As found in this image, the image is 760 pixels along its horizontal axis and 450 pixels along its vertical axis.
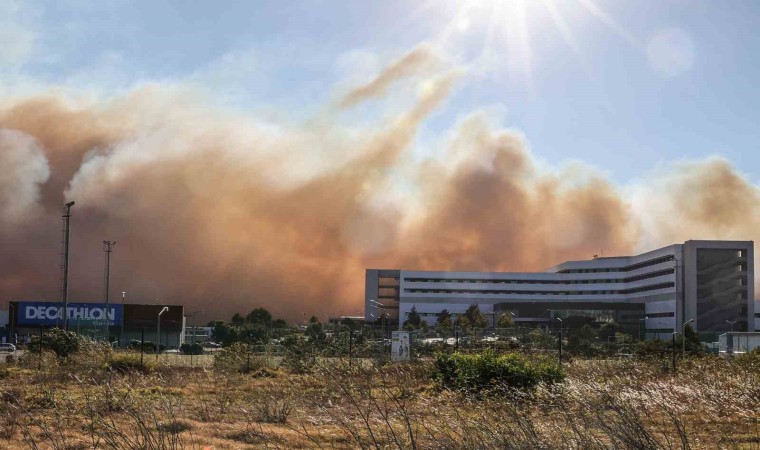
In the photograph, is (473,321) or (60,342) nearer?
(60,342)

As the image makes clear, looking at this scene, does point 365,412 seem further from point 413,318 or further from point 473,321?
point 413,318

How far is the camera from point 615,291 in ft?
443

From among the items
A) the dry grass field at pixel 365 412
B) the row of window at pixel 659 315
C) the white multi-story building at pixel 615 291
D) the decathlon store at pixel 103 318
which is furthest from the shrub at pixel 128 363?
the row of window at pixel 659 315

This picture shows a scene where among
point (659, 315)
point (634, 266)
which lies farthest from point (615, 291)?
point (659, 315)

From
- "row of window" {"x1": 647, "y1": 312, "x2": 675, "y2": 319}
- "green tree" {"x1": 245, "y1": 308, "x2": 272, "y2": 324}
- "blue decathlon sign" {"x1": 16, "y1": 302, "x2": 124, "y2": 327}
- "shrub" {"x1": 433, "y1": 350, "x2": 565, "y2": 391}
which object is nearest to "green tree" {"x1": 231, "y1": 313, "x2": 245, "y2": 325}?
"green tree" {"x1": 245, "y1": 308, "x2": 272, "y2": 324}

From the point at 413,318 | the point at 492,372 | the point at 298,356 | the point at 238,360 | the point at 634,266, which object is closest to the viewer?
the point at 492,372

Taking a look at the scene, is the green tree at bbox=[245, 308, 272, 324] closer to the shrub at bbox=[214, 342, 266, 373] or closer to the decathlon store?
the decathlon store

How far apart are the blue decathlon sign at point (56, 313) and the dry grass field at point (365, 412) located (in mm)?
54803

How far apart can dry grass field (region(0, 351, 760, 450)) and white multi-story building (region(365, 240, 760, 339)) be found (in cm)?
8741

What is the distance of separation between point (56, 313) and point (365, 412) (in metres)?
73.9

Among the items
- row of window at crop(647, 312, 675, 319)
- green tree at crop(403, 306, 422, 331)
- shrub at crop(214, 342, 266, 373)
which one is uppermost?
shrub at crop(214, 342, 266, 373)

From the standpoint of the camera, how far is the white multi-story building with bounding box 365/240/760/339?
354ft

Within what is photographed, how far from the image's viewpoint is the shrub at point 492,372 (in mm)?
20953

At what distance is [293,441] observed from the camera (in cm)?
1284
